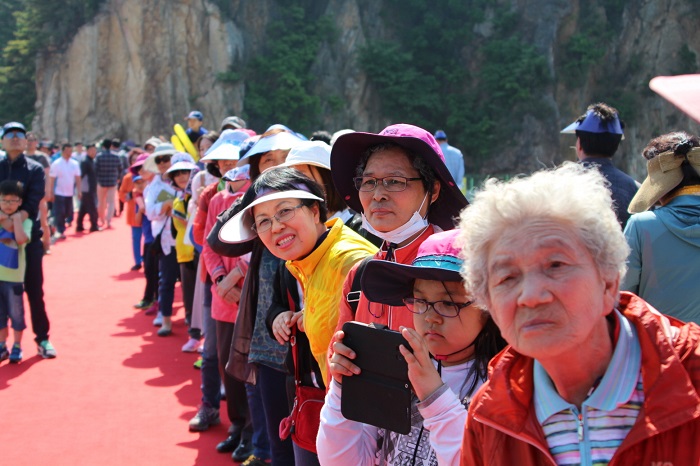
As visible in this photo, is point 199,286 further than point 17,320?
No

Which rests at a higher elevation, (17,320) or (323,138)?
(323,138)

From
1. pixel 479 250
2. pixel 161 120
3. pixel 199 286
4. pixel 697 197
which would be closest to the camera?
pixel 479 250

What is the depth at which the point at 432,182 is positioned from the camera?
2.71 m

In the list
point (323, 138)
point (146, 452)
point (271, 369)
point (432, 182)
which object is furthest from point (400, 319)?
point (323, 138)

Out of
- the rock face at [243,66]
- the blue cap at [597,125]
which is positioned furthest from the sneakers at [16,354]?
the rock face at [243,66]

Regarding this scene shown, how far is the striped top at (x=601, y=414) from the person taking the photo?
1.44 meters

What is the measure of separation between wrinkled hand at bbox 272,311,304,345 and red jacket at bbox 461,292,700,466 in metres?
1.56

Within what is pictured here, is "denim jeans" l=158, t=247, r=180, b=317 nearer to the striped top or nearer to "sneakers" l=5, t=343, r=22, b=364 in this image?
"sneakers" l=5, t=343, r=22, b=364

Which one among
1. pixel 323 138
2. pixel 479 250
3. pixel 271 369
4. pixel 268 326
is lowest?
pixel 271 369

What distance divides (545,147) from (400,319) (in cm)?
3422

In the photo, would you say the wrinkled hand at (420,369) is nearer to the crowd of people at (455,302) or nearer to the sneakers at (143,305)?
the crowd of people at (455,302)

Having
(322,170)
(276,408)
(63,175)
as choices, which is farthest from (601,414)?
(63,175)

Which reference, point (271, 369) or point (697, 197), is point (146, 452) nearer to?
point (271, 369)

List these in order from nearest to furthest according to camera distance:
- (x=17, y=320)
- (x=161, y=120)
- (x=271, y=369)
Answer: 1. (x=271, y=369)
2. (x=17, y=320)
3. (x=161, y=120)
